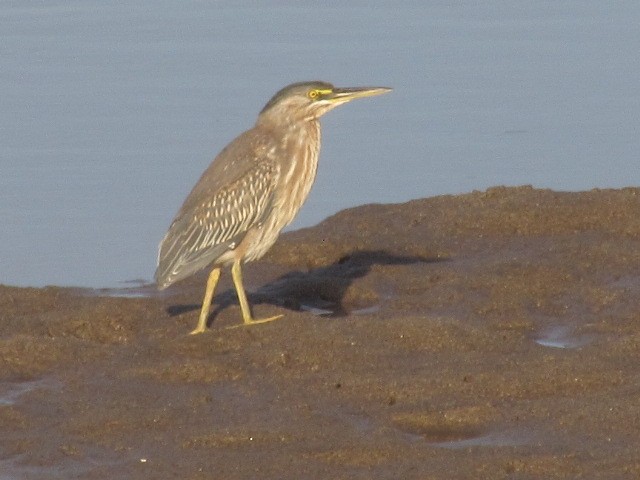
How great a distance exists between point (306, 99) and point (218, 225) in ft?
3.21

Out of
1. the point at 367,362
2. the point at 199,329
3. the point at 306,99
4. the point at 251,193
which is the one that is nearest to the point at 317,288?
the point at 251,193

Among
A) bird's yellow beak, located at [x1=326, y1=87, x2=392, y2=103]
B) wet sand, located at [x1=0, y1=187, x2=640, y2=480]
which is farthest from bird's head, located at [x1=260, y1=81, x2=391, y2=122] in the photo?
wet sand, located at [x1=0, y1=187, x2=640, y2=480]

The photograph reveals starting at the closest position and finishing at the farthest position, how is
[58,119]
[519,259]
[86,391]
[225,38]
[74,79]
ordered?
[86,391]
[519,259]
[58,119]
[74,79]
[225,38]

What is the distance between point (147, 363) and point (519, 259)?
123 inches

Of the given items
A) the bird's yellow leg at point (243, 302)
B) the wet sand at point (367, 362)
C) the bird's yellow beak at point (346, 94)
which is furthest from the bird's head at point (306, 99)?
the wet sand at point (367, 362)

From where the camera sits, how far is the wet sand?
696cm

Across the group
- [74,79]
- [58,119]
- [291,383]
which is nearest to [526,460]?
[291,383]

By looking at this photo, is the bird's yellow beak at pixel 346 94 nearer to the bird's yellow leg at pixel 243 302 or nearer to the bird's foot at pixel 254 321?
the bird's yellow leg at pixel 243 302

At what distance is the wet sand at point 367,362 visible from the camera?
274 inches

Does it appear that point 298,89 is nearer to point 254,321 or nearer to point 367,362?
point 254,321

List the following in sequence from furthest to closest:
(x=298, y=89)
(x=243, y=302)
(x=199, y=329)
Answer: (x=298, y=89), (x=243, y=302), (x=199, y=329)

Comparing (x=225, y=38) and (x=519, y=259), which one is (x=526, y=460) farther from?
(x=225, y=38)

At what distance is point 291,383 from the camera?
8.00 m

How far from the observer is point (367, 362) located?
27.1 ft
